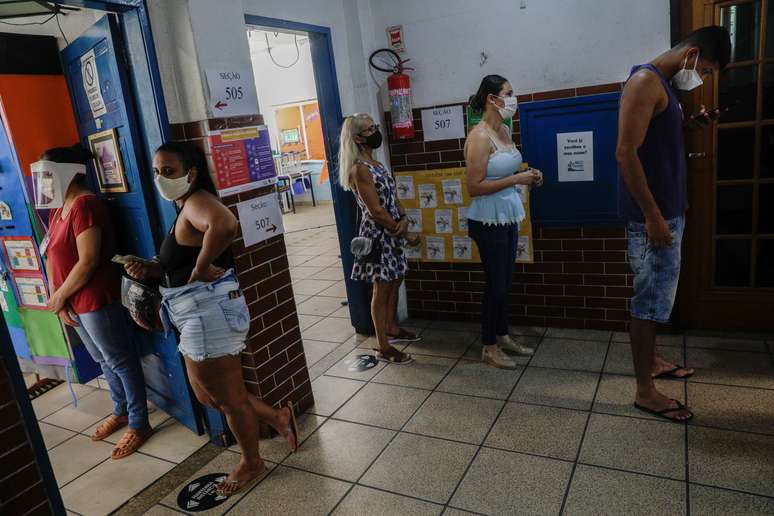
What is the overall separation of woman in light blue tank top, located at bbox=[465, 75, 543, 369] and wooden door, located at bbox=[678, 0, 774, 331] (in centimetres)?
103

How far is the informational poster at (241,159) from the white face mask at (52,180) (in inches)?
33.6

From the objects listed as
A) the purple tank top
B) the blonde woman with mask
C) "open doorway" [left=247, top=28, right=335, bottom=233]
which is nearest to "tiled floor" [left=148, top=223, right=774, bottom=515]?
the blonde woman with mask

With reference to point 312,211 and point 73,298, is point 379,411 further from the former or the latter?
point 312,211

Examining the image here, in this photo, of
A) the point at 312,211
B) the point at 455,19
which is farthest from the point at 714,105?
the point at 312,211

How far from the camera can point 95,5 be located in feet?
7.15

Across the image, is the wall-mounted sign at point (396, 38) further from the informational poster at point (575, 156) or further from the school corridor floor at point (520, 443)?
the school corridor floor at point (520, 443)

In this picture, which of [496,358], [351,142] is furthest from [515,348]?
[351,142]

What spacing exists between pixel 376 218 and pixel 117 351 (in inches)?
61.5

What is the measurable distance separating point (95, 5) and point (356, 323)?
2.53 metres

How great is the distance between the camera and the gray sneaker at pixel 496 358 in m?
3.12

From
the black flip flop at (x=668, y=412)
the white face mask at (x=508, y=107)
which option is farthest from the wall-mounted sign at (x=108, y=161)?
the black flip flop at (x=668, y=412)

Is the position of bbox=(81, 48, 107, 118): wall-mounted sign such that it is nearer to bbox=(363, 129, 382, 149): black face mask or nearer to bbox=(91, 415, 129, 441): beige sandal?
bbox=(363, 129, 382, 149): black face mask

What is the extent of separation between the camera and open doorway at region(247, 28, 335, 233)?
10.5 m

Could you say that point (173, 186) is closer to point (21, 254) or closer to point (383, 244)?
point (383, 244)
